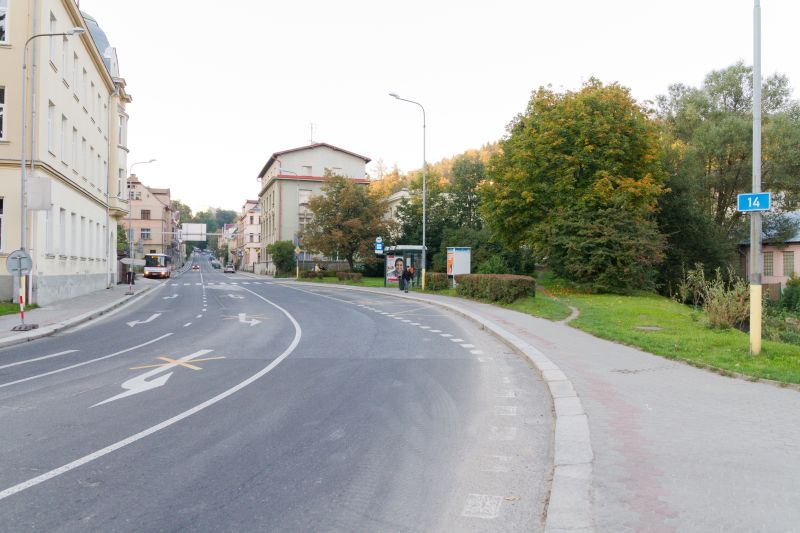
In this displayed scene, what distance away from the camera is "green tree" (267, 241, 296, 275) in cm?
6725

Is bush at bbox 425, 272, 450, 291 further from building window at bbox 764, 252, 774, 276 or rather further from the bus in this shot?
the bus

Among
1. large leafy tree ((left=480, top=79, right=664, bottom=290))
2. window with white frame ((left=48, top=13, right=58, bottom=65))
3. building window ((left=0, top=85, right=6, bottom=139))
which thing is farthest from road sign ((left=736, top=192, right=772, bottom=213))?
window with white frame ((left=48, top=13, right=58, bottom=65))

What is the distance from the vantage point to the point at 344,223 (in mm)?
53438

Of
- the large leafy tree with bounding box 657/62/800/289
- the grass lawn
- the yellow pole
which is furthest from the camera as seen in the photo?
the large leafy tree with bounding box 657/62/800/289

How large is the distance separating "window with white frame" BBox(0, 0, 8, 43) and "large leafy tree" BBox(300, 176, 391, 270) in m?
32.9

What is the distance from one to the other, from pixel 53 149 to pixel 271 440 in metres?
22.3

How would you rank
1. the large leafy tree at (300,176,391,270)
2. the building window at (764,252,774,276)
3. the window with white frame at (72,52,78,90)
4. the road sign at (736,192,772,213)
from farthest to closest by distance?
the large leafy tree at (300,176,391,270)
the building window at (764,252,774,276)
the window with white frame at (72,52,78,90)
the road sign at (736,192,772,213)

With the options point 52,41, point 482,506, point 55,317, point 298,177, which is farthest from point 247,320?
point 298,177

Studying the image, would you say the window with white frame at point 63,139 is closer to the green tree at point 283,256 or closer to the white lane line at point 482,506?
the white lane line at point 482,506

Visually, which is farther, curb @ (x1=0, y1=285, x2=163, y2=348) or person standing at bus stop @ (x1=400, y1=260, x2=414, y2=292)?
person standing at bus stop @ (x1=400, y1=260, x2=414, y2=292)

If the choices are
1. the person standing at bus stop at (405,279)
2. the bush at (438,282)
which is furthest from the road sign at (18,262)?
the person standing at bus stop at (405,279)

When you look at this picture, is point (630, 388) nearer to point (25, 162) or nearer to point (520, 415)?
point (520, 415)

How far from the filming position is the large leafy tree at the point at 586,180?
26.9m

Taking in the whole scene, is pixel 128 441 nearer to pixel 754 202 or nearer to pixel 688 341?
pixel 754 202
